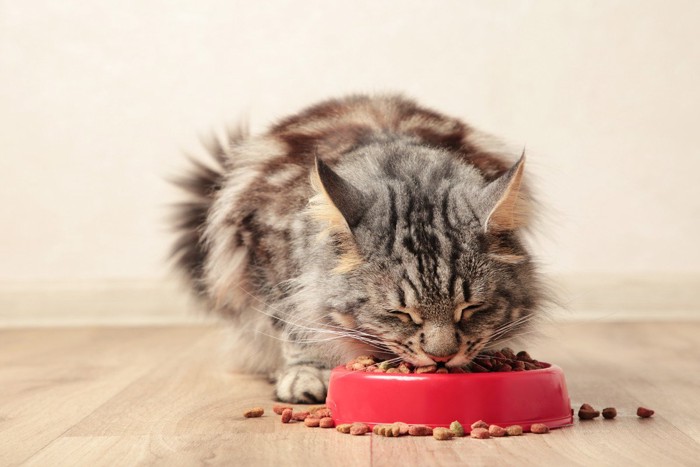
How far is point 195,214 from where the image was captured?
290cm

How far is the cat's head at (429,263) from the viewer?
1.96m

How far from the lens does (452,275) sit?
1.97 metres

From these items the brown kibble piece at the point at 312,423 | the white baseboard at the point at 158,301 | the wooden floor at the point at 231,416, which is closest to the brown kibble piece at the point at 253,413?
the wooden floor at the point at 231,416

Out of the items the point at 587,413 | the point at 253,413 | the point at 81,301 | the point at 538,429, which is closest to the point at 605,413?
the point at 587,413

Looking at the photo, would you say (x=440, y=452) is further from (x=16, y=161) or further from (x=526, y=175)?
(x=16, y=161)

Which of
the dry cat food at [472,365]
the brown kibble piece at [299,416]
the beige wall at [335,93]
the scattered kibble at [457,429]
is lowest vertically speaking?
the brown kibble piece at [299,416]

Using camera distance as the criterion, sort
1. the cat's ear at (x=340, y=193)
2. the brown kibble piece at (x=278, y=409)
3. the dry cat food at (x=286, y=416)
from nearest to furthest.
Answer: the cat's ear at (x=340, y=193) < the dry cat food at (x=286, y=416) < the brown kibble piece at (x=278, y=409)

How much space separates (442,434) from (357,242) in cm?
45

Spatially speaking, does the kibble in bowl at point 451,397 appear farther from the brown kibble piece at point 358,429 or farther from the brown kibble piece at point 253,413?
the brown kibble piece at point 253,413

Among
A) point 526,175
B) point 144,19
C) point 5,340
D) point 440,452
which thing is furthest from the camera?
point 144,19

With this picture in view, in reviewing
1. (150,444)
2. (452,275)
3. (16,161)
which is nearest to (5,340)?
(16,161)

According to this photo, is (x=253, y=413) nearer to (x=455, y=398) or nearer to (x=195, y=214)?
(x=455, y=398)

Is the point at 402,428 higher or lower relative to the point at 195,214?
lower

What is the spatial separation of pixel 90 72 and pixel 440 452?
126 inches
